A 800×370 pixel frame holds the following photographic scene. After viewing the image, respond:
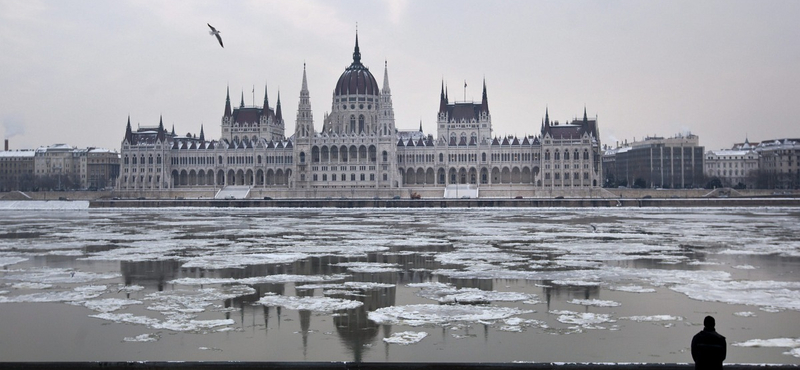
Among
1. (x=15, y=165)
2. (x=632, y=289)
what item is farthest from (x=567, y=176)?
(x=15, y=165)

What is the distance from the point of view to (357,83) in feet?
451

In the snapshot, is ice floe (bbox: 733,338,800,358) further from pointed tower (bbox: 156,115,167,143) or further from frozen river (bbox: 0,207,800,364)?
pointed tower (bbox: 156,115,167,143)

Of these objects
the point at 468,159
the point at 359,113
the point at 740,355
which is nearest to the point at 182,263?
the point at 740,355

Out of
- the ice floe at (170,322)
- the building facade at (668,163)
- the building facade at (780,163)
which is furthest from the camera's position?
the building facade at (668,163)

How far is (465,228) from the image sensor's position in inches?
1868

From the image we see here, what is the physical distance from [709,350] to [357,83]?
13058 centimetres

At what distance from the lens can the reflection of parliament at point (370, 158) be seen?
387ft

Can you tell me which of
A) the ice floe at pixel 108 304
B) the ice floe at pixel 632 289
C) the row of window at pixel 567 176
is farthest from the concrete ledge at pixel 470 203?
the ice floe at pixel 108 304

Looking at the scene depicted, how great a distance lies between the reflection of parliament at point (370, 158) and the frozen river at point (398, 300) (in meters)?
80.4

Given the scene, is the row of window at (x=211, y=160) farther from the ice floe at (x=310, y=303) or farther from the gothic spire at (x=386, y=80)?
the ice floe at (x=310, y=303)

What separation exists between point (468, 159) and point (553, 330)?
106766 mm

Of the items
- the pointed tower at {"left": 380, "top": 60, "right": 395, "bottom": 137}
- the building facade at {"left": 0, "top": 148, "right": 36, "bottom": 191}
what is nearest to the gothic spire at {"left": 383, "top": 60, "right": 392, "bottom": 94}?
the pointed tower at {"left": 380, "top": 60, "right": 395, "bottom": 137}

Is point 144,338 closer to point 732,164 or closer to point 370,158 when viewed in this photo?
point 370,158

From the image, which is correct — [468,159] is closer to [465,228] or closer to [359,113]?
[359,113]
